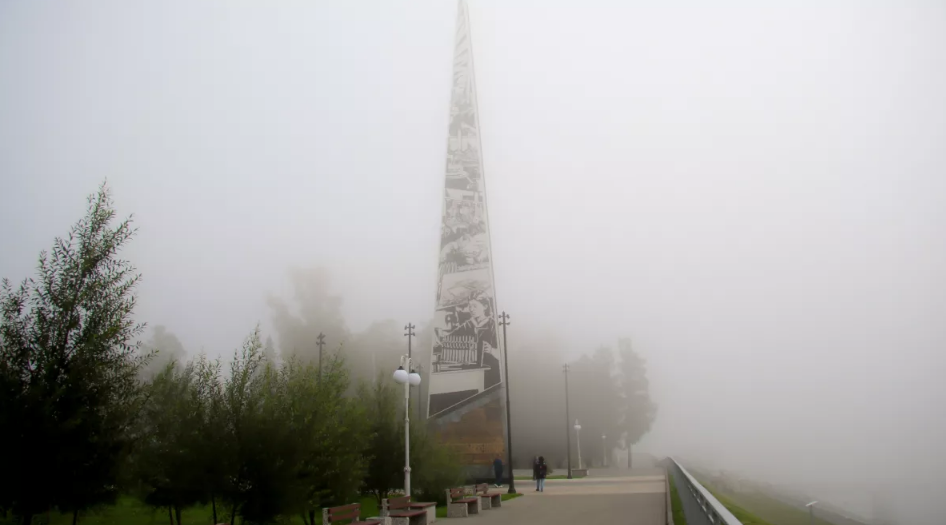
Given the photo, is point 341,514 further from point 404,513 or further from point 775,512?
point 775,512

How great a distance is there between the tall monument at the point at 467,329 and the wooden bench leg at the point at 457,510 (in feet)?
44.9

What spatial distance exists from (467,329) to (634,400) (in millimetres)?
34919

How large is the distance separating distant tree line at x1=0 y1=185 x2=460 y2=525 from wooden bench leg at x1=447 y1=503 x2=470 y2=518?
243 cm

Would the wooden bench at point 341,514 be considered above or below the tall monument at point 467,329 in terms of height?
below

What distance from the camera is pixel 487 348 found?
1403 inches

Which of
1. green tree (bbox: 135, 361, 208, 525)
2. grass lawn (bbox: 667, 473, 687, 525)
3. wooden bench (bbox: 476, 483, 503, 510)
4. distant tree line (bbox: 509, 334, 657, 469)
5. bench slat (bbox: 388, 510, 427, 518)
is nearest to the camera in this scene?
green tree (bbox: 135, 361, 208, 525)

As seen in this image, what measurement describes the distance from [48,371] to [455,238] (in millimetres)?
28192

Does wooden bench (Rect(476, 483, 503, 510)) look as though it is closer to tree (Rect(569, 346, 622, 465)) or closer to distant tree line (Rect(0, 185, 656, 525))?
distant tree line (Rect(0, 185, 656, 525))

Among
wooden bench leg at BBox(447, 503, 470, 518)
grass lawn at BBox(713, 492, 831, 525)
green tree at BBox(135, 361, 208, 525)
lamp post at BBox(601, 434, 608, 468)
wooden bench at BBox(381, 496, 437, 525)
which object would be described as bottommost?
lamp post at BBox(601, 434, 608, 468)

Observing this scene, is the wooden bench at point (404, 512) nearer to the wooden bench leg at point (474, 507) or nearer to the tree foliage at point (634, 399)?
the wooden bench leg at point (474, 507)

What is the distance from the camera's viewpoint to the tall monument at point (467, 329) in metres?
34.8

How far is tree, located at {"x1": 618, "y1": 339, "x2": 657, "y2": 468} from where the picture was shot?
212ft

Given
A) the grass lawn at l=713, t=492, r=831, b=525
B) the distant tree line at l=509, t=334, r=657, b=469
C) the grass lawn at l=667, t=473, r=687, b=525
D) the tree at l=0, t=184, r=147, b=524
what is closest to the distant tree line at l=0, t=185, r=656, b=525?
the tree at l=0, t=184, r=147, b=524

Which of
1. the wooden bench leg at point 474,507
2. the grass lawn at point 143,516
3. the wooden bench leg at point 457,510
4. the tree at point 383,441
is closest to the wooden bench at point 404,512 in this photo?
the wooden bench leg at point 457,510
